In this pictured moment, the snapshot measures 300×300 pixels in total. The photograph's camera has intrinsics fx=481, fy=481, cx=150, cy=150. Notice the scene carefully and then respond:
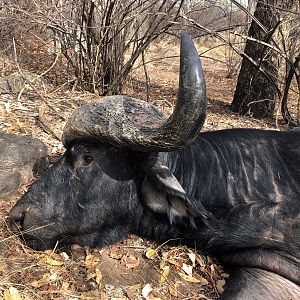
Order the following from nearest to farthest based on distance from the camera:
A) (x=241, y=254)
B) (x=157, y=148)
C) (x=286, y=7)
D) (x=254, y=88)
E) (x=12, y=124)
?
(x=157, y=148), (x=241, y=254), (x=12, y=124), (x=286, y=7), (x=254, y=88)

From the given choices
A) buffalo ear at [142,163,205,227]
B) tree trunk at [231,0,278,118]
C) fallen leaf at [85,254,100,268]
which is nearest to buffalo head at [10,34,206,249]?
buffalo ear at [142,163,205,227]

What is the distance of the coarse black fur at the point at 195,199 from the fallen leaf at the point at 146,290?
0.44 metres

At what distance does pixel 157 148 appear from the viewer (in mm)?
2965

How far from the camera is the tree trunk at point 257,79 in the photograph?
777cm

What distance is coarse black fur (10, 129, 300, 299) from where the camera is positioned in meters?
3.23

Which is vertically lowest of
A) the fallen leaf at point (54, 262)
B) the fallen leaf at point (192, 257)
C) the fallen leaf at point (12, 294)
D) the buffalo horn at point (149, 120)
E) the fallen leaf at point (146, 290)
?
the fallen leaf at point (146, 290)

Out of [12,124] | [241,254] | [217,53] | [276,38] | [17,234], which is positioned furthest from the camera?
[217,53]

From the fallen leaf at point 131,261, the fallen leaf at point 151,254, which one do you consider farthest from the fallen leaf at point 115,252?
the fallen leaf at point 151,254

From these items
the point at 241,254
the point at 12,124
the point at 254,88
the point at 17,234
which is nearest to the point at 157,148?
the point at 241,254

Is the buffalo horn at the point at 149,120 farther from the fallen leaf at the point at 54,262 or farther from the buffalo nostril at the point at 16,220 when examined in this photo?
the fallen leaf at the point at 54,262

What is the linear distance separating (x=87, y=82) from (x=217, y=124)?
2.26 meters

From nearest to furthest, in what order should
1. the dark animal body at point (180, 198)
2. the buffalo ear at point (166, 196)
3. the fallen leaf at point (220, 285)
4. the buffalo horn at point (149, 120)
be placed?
the buffalo horn at point (149, 120) < the buffalo ear at point (166, 196) < the dark animal body at point (180, 198) < the fallen leaf at point (220, 285)

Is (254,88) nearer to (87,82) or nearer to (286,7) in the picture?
(286,7)

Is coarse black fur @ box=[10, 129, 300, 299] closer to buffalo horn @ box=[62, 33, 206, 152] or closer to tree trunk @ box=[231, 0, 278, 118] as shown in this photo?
buffalo horn @ box=[62, 33, 206, 152]
